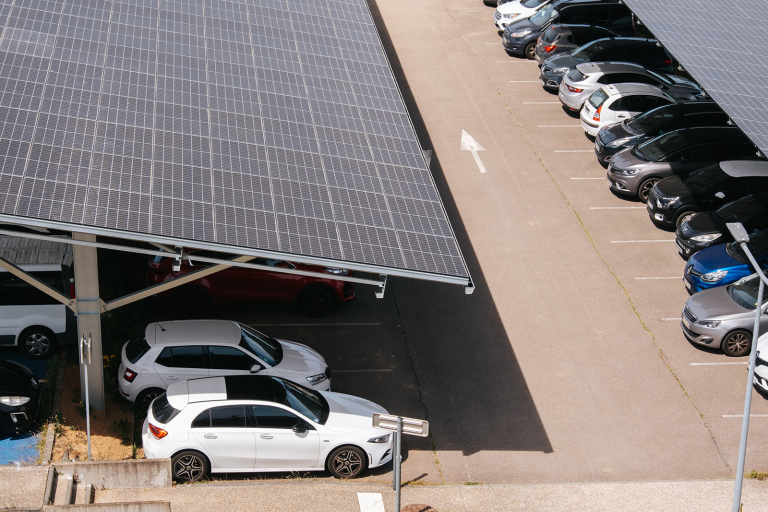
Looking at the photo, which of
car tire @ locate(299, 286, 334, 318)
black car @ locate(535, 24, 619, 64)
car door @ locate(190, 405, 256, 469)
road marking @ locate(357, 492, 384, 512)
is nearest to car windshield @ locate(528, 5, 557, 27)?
black car @ locate(535, 24, 619, 64)

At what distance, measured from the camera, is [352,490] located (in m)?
12.8

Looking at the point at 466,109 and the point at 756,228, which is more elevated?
the point at 756,228

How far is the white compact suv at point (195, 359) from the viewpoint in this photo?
14000 mm

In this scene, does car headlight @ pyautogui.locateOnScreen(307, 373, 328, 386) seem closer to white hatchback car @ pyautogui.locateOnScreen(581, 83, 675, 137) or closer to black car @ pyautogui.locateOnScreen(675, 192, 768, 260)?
black car @ pyautogui.locateOnScreen(675, 192, 768, 260)

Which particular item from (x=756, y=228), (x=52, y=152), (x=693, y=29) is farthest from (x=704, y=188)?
(x=52, y=152)

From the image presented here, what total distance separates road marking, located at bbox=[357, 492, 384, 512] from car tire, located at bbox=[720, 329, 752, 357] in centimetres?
837

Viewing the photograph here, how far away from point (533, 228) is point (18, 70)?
1258 centimetres

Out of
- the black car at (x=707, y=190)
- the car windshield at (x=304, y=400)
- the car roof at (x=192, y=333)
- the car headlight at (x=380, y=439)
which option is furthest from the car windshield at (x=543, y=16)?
the car headlight at (x=380, y=439)

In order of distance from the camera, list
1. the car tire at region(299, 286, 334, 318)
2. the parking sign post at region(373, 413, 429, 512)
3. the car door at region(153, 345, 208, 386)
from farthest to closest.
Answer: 1. the car tire at region(299, 286, 334, 318)
2. the car door at region(153, 345, 208, 386)
3. the parking sign post at region(373, 413, 429, 512)

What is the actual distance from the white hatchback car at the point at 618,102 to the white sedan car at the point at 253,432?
14.4 meters

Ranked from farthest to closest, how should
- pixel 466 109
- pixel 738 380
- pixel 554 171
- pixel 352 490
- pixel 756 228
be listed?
1. pixel 466 109
2. pixel 554 171
3. pixel 756 228
4. pixel 738 380
5. pixel 352 490

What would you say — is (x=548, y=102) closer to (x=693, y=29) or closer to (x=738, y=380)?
(x=693, y=29)

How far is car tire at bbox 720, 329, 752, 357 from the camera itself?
1664cm

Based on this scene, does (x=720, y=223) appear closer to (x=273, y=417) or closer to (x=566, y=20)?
(x=273, y=417)
